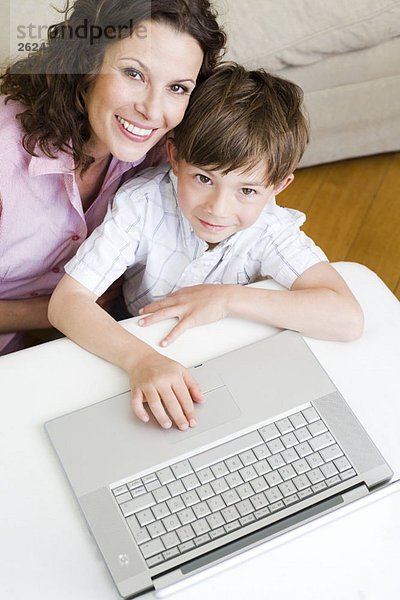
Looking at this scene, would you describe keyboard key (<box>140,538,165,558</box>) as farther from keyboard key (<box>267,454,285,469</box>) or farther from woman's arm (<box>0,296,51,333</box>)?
woman's arm (<box>0,296,51,333</box>)

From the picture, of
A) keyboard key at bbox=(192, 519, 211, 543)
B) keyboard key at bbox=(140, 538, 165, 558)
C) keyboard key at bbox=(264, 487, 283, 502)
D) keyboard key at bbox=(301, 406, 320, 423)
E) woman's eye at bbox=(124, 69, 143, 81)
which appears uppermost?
woman's eye at bbox=(124, 69, 143, 81)

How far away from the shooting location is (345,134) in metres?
1.86

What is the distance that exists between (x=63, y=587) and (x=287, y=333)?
40 cm

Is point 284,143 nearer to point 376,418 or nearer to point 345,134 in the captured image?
point 376,418

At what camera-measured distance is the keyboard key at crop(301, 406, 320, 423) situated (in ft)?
2.38

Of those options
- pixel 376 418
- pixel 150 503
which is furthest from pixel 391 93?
pixel 150 503

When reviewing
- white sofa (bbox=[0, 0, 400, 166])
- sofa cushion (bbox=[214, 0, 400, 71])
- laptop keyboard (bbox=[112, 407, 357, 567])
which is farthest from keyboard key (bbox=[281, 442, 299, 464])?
sofa cushion (bbox=[214, 0, 400, 71])

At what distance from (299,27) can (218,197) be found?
854mm

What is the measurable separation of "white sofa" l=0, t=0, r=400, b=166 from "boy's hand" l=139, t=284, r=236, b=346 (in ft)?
2.07

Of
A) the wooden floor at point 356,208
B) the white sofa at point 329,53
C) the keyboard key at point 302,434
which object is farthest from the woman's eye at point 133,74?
the wooden floor at point 356,208

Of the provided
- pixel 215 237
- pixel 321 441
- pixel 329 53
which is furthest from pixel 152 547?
pixel 329 53

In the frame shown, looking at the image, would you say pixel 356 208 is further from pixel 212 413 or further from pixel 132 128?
pixel 212 413

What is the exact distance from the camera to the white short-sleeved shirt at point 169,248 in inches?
35.2

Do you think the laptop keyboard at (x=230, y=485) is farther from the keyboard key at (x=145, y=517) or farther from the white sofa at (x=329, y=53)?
the white sofa at (x=329, y=53)
